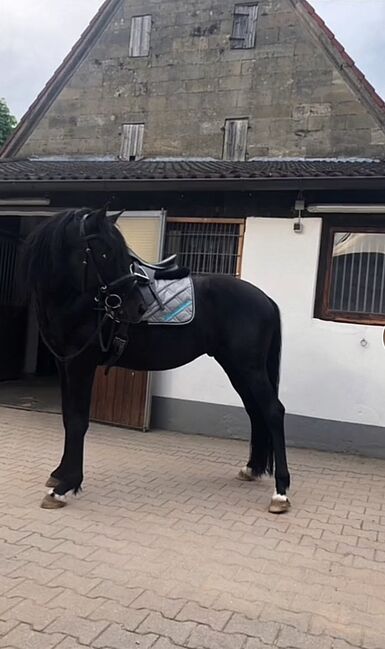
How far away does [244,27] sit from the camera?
10086 millimetres

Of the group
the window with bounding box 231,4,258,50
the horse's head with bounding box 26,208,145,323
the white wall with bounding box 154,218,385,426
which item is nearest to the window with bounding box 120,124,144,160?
the window with bounding box 231,4,258,50

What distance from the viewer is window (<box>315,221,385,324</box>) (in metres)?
5.91

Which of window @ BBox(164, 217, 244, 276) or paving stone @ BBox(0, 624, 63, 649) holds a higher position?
window @ BBox(164, 217, 244, 276)

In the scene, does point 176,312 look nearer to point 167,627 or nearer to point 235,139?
point 167,627

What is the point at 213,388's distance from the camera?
6.45m

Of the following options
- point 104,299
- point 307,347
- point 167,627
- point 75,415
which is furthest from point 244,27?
point 167,627

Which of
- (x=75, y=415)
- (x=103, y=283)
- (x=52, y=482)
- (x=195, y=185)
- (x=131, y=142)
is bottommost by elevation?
(x=52, y=482)

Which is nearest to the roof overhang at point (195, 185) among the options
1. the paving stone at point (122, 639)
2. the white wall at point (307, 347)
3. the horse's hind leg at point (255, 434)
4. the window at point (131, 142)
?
the white wall at point (307, 347)

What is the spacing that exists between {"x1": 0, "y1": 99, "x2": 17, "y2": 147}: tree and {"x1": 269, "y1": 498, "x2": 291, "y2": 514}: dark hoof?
71.2 ft

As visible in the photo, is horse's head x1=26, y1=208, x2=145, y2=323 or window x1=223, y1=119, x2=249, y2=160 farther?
window x1=223, y1=119, x2=249, y2=160

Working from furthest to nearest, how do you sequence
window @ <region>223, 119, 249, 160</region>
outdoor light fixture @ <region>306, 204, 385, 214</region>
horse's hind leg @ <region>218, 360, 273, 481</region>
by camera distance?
window @ <region>223, 119, 249, 160</region> → outdoor light fixture @ <region>306, 204, 385, 214</region> → horse's hind leg @ <region>218, 360, 273, 481</region>

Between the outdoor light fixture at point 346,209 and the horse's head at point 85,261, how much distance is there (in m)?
2.72

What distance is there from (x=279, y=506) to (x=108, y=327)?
71.9 inches

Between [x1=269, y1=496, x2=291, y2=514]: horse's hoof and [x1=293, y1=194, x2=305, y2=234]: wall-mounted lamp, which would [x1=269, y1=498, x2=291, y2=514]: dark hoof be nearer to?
[x1=269, y1=496, x2=291, y2=514]: horse's hoof
